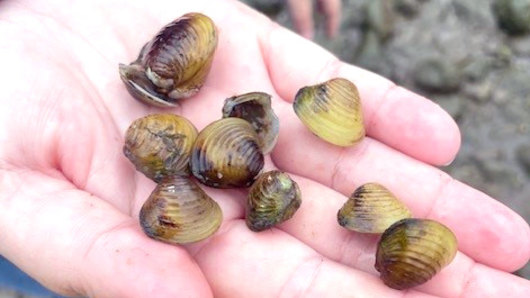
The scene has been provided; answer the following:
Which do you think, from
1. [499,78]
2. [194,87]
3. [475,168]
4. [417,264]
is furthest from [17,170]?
[499,78]

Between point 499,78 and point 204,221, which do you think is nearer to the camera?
point 204,221

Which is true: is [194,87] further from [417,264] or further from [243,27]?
[417,264]

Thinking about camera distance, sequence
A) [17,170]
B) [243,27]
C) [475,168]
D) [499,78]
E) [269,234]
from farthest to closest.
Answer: [499,78] → [475,168] → [243,27] → [269,234] → [17,170]

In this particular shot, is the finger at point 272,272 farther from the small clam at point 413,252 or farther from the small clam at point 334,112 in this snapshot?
the small clam at point 334,112

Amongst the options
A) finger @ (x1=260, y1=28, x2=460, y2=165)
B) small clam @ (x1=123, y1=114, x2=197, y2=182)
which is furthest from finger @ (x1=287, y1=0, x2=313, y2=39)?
small clam @ (x1=123, y1=114, x2=197, y2=182)

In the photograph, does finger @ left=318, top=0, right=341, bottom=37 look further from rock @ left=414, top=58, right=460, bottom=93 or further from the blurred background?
rock @ left=414, top=58, right=460, bottom=93

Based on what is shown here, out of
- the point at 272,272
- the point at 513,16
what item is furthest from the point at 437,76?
the point at 272,272
